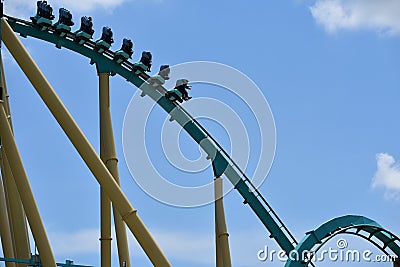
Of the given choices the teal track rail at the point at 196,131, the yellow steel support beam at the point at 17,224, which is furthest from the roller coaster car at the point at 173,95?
the yellow steel support beam at the point at 17,224

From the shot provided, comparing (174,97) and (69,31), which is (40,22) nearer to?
(69,31)

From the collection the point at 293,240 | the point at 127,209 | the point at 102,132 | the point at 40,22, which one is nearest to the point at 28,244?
the point at 127,209

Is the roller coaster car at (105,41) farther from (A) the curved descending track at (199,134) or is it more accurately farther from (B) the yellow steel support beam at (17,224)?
(B) the yellow steel support beam at (17,224)

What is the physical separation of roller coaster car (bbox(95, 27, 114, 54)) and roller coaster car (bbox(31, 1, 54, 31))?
115cm

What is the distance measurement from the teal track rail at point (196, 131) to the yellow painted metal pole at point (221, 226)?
334mm

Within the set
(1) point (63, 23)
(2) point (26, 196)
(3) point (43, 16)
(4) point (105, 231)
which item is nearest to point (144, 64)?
(1) point (63, 23)

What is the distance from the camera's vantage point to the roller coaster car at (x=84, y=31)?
53.6 ft

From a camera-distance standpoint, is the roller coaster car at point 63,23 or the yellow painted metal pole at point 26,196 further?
the roller coaster car at point 63,23

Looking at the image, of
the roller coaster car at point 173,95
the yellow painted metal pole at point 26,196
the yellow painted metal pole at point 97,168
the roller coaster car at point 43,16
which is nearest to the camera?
the yellow painted metal pole at point 26,196

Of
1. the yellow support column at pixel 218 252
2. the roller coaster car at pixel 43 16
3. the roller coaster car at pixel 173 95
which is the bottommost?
the yellow support column at pixel 218 252

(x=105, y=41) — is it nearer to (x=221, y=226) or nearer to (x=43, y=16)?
(x=43, y=16)

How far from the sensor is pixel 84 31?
16.4m

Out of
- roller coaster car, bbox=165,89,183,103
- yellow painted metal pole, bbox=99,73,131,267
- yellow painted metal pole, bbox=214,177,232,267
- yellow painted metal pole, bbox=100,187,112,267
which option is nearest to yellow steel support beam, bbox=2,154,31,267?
yellow painted metal pole, bbox=100,187,112,267

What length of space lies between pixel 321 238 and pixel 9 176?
5.90m
